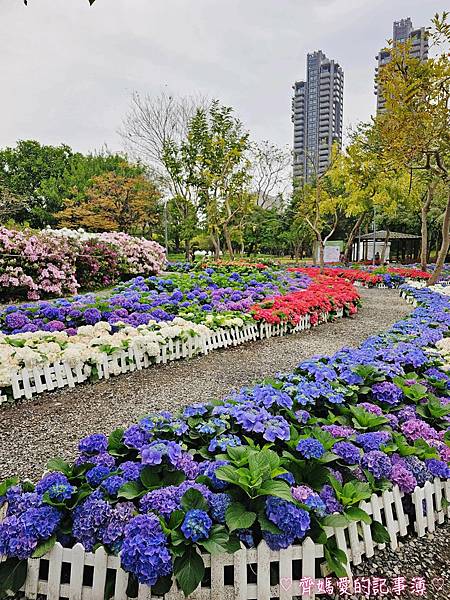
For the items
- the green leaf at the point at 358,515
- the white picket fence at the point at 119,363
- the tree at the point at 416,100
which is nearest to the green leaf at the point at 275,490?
the green leaf at the point at 358,515

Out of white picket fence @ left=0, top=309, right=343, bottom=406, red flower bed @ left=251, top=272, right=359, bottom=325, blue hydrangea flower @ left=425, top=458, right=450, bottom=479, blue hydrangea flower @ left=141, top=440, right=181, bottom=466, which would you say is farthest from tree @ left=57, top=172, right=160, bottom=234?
blue hydrangea flower @ left=425, top=458, right=450, bottom=479

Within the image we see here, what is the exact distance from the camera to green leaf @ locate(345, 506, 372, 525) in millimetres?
1763

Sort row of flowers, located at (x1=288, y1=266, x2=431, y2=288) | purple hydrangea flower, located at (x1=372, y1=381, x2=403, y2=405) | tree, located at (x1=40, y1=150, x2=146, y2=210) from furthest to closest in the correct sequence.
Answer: tree, located at (x1=40, y1=150, x2=146, y2=210) → row of flowers, located at (x1=288, y1=266, x2=431, y2=288) → purple hydrangea flower, located at (x1=372, y1=381, x2=403, y2=405)

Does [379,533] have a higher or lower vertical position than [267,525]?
lower

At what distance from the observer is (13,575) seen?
158cm

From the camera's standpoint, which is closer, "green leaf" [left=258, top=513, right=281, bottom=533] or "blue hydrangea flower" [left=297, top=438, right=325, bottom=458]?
"green leaf" [left=258, top=513, right=281, bottom=533]

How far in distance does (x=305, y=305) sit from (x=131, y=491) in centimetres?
561

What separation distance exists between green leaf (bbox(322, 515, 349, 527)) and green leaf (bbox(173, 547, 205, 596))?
0.54 meters

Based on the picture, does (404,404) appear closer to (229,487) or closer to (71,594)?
(229,487)

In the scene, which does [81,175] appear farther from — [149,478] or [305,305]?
[149,478]

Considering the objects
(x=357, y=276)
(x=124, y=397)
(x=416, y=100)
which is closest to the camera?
(x=124, y=397)

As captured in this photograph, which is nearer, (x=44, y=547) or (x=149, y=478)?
(x=44, y=547)

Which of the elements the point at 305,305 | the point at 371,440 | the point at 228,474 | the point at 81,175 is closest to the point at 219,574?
the point at 228,474

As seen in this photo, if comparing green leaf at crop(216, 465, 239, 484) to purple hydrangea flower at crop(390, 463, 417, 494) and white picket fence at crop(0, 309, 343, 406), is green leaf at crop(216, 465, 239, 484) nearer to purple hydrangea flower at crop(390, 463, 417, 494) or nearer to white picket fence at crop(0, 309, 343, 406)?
purple hydrangea flower at crop(390, 463, 417, 494)
